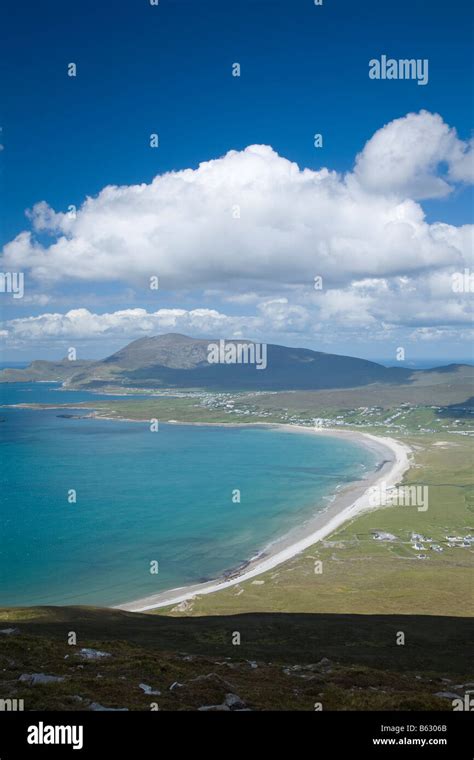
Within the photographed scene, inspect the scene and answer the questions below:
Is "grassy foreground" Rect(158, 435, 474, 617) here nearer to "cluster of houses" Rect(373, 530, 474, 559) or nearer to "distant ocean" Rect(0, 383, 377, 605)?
"cluster of houses" Rect(373, 530, 474, 559)

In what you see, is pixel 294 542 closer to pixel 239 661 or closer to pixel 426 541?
pixel 426 541

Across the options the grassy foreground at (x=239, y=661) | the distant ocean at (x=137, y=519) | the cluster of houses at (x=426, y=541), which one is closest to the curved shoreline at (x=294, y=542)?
the distant ocean at (x=137, y=519)

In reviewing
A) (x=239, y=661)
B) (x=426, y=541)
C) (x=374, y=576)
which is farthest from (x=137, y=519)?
(x=239, y=661)

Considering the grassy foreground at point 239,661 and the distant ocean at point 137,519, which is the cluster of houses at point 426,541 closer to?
the distant ocean at point 137,519

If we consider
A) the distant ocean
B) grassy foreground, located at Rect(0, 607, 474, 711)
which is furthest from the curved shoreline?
grassy foreground, located at Rect(0, 607, 474, 711)

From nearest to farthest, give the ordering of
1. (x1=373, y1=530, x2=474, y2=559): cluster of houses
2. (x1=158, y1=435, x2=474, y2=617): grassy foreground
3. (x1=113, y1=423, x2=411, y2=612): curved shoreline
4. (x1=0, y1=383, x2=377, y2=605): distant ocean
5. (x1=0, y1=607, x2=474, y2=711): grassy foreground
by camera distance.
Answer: (x1=0, y1=607, x2=474, y2=711): grassy foreground
(x1=158, y1=435, x2=474, y2=617): grassy foreground
(x1=113, y1=423, x2=411, y2=612): curved shoreline
(x1=0, y1=383, x2=377, y2=605): distant ocean
(x1=373, y1=530, x2=474, y2=559): cluster of houses
